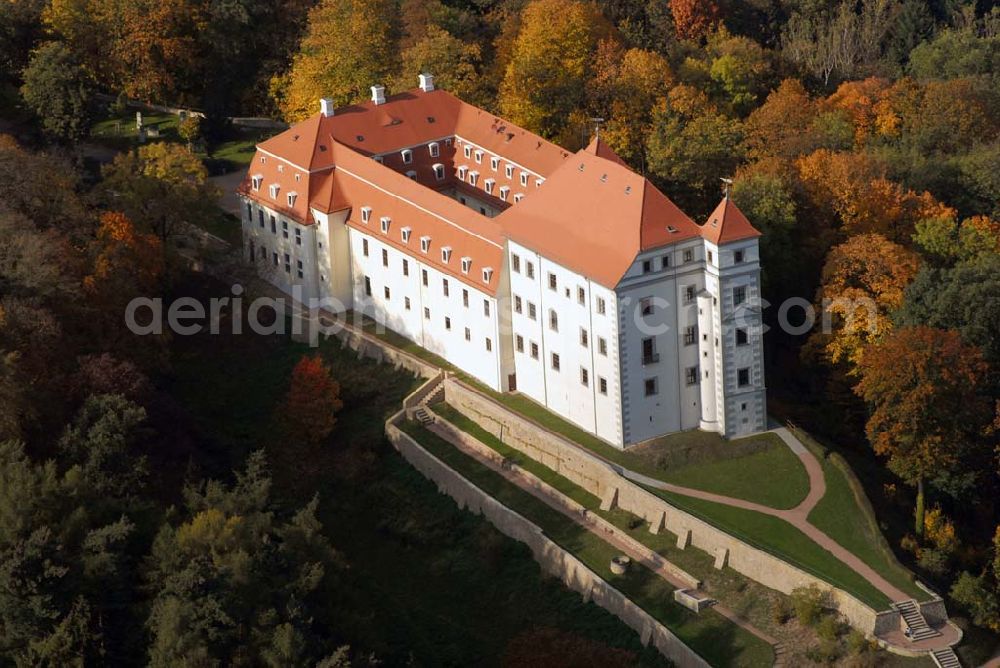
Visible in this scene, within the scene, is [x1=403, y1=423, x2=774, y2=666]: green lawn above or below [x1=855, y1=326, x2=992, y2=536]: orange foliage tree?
below

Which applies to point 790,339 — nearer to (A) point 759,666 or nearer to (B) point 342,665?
(A) point 759,666

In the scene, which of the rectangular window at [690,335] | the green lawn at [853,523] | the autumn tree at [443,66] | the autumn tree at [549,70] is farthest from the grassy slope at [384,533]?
the autumn tree at [443,66]

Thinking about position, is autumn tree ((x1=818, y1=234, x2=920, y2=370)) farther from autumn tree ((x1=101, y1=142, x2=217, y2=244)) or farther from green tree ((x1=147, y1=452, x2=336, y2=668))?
autumn tree ((x1=101, y1=142, x2=217, y2=244))

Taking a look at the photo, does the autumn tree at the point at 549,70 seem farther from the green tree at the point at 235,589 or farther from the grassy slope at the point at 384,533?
the green tree at the point at 235,589

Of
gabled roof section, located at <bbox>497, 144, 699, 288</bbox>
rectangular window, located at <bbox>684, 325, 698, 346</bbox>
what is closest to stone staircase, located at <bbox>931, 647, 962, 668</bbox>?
rectangular window, located at <bbox>684, 325, 698, 346</bbox>

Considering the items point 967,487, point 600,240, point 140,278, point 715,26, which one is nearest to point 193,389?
point 140,278
